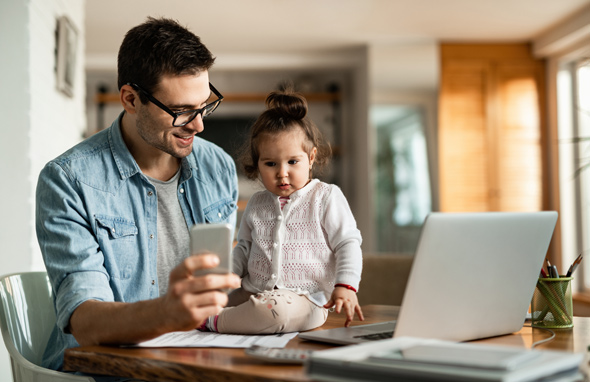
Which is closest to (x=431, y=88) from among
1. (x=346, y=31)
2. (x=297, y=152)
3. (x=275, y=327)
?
(x=346, y=31)

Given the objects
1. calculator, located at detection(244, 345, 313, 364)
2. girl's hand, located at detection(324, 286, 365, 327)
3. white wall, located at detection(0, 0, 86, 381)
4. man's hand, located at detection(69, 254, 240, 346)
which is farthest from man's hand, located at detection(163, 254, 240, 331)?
white wall, located at detection(0, 0, 86, 381)

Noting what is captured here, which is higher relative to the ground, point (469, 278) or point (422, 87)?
point (422, 87)

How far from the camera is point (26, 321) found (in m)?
1.47

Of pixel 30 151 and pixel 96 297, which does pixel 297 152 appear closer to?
pixel 96 297

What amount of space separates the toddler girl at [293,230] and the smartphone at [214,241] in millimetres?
297

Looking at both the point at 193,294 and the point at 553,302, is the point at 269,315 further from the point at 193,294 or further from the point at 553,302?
the point at 553,302

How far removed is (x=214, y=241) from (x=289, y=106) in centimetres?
67

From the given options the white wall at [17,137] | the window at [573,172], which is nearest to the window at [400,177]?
the window at [573,172]

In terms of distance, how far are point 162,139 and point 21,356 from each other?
1.93 ft

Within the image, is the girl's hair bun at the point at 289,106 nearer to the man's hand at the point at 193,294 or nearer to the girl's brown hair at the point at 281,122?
the girl's brown hair at the point at 281,122

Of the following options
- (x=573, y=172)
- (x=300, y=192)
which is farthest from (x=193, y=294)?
(x=573, y=172)

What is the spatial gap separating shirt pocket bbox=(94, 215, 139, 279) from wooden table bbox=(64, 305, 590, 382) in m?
0.37

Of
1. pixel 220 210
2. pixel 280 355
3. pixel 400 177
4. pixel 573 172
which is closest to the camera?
pixel 280 355

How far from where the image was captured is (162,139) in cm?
144
